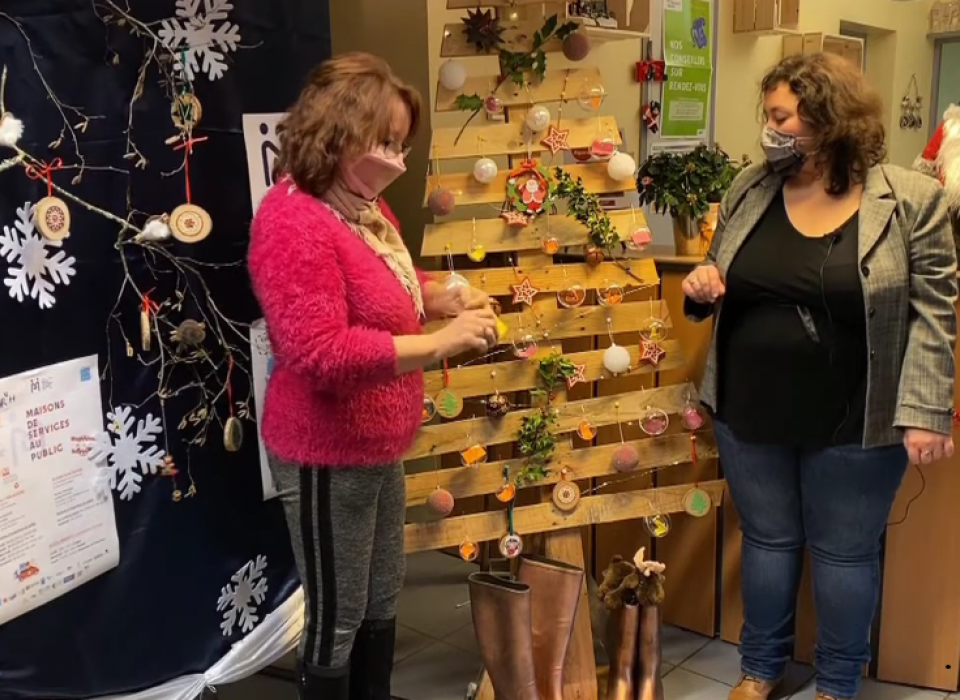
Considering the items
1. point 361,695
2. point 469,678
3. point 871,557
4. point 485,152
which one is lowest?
point 469,678

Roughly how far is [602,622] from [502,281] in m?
0.88

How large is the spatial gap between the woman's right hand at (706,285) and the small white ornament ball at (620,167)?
0.85 ft

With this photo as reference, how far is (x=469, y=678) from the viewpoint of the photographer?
84.9 inches

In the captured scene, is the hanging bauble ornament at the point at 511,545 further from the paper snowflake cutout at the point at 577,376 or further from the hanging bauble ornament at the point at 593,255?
the hanging bauble ornament at the point at 593,255

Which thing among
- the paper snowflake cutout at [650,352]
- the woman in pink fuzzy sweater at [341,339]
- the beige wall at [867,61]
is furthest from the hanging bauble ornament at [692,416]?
the beige wall at [867,61]

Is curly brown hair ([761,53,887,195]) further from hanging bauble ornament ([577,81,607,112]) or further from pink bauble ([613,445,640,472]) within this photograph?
pink bauble ([613,445,640,472])

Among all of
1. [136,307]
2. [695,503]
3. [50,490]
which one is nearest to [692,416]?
[695,503]

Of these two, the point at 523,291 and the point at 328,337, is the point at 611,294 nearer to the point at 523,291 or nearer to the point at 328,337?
the point at 523,291

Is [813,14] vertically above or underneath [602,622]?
above

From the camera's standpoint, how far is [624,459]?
200 cm

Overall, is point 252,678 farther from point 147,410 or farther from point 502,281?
point 502,281

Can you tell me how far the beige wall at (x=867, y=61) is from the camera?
3.64 metres

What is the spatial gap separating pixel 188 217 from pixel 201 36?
1.04ft

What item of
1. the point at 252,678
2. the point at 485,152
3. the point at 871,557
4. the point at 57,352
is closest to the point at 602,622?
the point at 871,557
